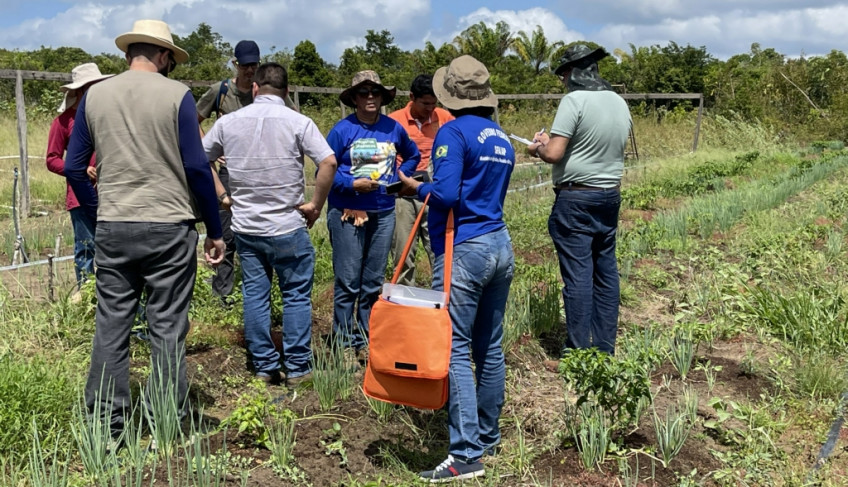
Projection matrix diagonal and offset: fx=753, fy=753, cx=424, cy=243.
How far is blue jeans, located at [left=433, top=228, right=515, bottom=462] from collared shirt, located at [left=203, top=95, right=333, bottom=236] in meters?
1.18

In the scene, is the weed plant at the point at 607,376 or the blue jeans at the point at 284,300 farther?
the blue jeans at the point at 284,300

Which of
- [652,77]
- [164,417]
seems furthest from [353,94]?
[652,77]

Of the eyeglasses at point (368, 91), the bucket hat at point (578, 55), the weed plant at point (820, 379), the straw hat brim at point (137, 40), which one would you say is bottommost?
the weed plant at point (820, 379)

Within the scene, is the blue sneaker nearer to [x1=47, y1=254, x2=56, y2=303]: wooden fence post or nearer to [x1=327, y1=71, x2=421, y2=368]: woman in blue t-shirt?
[x1=327, y1=71, x2=421, y2=368]: woman in blue t-shirt

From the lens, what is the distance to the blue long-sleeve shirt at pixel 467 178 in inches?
120

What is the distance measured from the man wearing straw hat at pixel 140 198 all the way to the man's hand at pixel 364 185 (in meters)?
1.17

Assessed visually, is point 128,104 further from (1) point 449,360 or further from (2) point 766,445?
(2) point 766,445

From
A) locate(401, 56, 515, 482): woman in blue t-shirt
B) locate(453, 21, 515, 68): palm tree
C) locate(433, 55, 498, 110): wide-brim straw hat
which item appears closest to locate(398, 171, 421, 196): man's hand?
locate(401, 56, 515, 482): woman in blue t-shirt

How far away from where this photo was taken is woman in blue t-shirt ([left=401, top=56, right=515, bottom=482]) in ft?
10.1

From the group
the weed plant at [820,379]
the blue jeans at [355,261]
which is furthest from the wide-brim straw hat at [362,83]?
the weed plant at [820,379]

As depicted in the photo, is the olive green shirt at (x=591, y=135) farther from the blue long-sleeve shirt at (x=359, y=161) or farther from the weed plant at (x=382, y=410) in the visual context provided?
the weed plant at (x=382, y=410)

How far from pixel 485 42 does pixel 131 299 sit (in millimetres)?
38409

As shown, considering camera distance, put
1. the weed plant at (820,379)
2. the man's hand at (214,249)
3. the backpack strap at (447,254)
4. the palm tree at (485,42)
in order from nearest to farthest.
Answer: the backpack strap at (447,254), the man's hand at (214,249), the weed plant at (820,379), the palm tree at (485,42)

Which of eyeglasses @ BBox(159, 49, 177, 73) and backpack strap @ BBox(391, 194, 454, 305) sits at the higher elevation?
eyeglasses @ BBox(159, 49, 177, 73)
